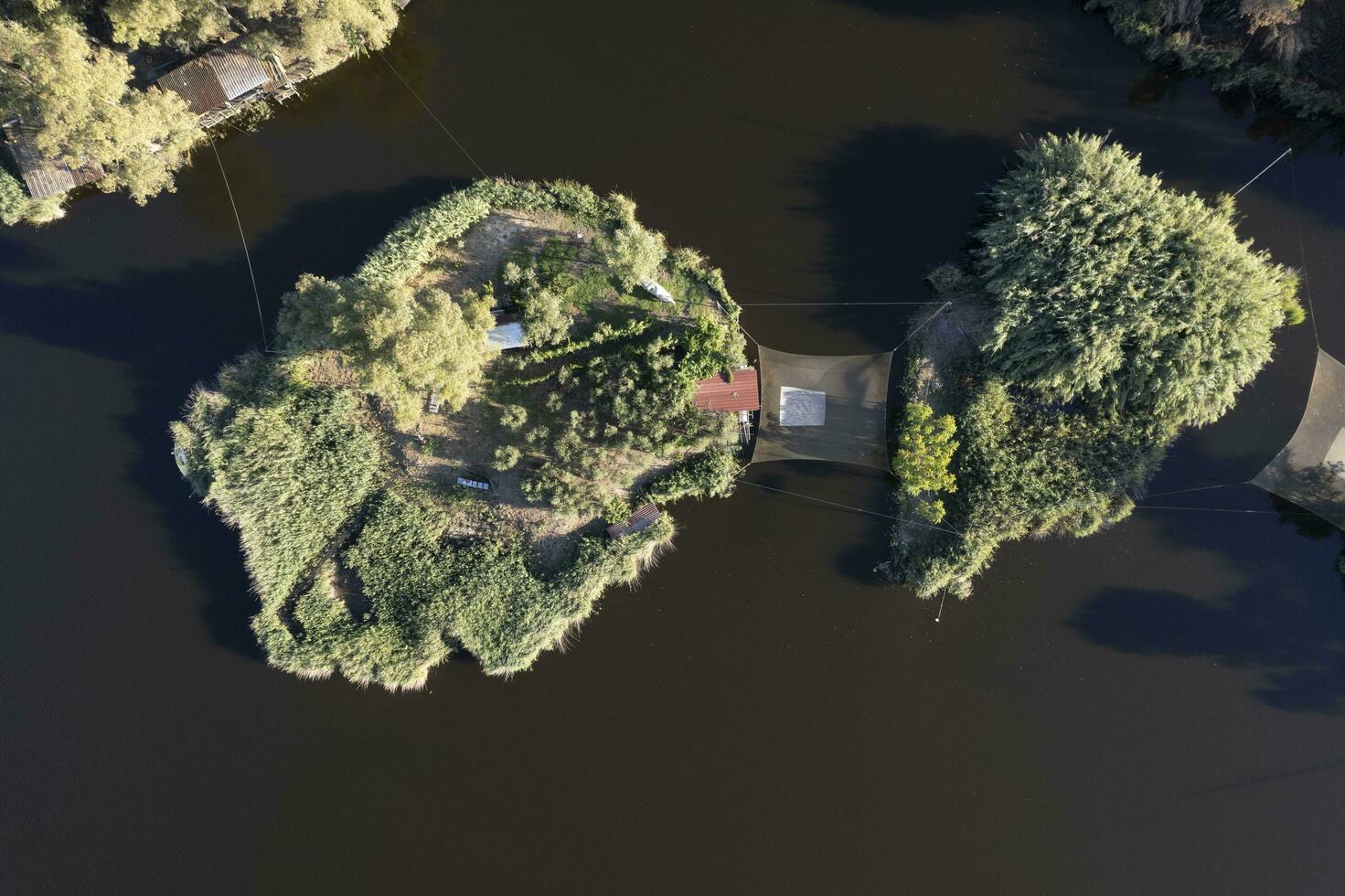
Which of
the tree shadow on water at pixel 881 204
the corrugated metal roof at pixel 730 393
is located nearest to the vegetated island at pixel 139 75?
the corrugated metal roof at pixel 730 393

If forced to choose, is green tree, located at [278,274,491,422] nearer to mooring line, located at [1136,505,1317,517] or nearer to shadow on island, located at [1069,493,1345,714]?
shadow on island, located at [1069,493,1345,714]

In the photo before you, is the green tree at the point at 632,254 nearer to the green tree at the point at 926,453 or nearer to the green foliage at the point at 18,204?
the green tree at the point at 926,453

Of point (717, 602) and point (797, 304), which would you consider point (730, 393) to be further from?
point (717, 602)

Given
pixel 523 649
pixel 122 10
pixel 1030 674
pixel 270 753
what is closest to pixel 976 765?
pixel 1030 674

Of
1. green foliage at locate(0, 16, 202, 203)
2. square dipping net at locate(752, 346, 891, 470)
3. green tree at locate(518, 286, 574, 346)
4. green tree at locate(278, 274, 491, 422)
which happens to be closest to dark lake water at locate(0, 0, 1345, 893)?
square dipping net at locate(752, 346, 891, 470)

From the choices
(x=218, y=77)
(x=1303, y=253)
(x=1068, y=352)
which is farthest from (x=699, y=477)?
(x=1303, y=253)

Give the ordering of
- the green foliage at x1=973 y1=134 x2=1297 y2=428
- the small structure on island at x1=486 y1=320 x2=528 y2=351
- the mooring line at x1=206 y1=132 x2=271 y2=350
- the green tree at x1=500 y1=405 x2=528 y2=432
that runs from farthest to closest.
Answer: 1. the mooring line at x1=206 y1=132 x2=271 y2=350
2. the small structure on island at x1=486 y1=320 x2=528 y2=351
3. the green tree at x1=500 y1=405 x2=528 y2=432
4. the green foliage at x1=973 y1=134 x2=1297 y2=428

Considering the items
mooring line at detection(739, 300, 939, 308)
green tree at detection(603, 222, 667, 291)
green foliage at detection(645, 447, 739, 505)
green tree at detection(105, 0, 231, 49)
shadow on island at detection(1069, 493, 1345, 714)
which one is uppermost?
green tree at detection(105, 0, 231, 49)
